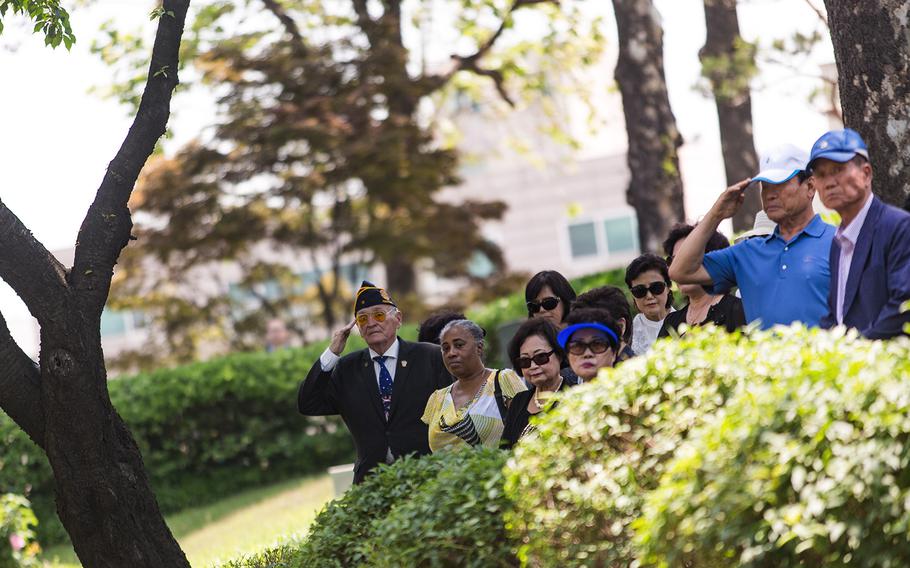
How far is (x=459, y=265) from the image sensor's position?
2689cm

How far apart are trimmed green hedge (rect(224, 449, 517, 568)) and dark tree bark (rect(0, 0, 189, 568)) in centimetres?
168

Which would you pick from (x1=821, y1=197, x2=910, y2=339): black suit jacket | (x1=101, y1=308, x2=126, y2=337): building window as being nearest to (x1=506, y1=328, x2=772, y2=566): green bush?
(x1=821, y1=197, x2=910, y2=339): black suit jacket

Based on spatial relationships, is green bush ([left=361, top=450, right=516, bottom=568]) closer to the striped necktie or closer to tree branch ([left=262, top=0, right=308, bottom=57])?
the striped necktie

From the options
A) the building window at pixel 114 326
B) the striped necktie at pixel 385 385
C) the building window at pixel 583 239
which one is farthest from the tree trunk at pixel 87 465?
the building window at pixel 114 326

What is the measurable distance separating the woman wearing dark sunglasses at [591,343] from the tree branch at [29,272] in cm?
299

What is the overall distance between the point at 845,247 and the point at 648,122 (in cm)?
987

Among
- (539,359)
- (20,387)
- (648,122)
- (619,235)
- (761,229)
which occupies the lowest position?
(539,359)

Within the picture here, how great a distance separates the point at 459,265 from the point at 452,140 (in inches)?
261

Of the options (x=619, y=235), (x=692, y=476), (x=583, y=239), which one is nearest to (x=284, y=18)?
(x=692, y=476)

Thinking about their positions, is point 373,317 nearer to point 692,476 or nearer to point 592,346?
point 592,346

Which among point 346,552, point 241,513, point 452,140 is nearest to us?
point 346,552

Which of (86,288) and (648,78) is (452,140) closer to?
(648,78)

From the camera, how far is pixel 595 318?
7.01 meters

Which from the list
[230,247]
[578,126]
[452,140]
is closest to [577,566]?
[230,247]
